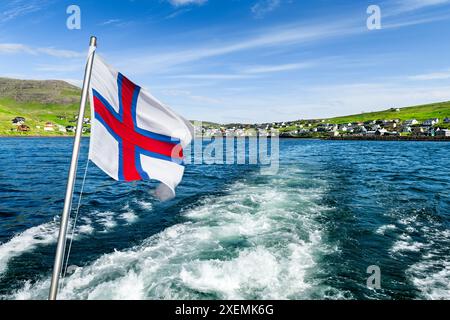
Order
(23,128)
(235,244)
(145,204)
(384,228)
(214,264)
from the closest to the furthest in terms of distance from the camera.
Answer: (214,264), (235,244), (384,228), (145,204), (23,128)

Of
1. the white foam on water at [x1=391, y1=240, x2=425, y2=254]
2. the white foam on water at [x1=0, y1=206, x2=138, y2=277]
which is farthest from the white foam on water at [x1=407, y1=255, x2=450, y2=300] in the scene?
the white foam on water at [x1=0, y1=206, x2=138, y2=277]

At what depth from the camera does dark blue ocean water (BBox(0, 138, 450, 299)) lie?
11.7 m

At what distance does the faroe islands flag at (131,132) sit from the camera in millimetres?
7465

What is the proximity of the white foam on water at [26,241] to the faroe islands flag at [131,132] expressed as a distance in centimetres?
995

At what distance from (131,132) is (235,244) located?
32.4ft

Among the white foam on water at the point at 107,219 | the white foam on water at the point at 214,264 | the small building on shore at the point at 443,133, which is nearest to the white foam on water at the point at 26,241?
the white foam on water at the point at 107,219

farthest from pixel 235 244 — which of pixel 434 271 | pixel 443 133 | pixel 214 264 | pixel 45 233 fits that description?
pixel 443 133

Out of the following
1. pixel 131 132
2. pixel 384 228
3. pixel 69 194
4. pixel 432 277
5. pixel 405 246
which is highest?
pixel 131 132

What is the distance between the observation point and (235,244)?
15.9 m

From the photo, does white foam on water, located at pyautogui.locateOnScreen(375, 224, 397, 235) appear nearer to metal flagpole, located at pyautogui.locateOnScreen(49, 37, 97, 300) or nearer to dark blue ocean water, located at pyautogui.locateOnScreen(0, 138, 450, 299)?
dark blue ocean water, located at pyautogui.locateOnScreen(0, 138, 450, 299)

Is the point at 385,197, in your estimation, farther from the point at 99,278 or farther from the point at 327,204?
the point at 99,278

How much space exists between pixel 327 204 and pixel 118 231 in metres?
16.9

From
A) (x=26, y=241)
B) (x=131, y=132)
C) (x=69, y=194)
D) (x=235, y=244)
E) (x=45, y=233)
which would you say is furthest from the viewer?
(x=45, y=233)

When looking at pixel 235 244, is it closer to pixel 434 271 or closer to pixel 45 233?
pixel 434 271
